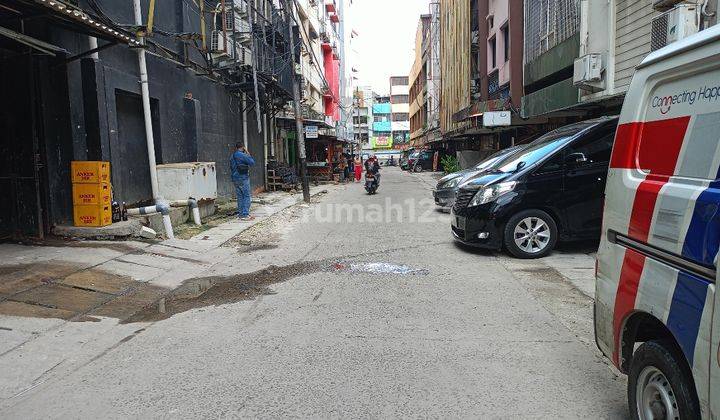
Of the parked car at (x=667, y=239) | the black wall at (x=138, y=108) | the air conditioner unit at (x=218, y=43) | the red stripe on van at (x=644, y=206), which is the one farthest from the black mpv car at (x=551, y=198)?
the air conditioner unit at (x=218, y=43)

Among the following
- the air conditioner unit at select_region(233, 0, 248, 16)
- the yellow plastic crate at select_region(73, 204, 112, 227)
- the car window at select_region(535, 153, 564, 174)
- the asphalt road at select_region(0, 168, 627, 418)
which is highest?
the air conditioner unit at select_region(233, 0, 248, 16)

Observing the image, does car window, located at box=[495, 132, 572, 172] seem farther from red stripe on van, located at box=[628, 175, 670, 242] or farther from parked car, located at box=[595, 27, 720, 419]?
red stripe on van, located at box=[628, 175, 670, 242]

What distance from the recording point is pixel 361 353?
446 cm

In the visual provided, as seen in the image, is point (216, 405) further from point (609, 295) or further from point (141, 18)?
point (141, 18)

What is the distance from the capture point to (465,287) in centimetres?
668

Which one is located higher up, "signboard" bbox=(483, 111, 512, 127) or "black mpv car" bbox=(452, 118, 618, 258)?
"signboard" bbox=(483, 111, 512, 127)

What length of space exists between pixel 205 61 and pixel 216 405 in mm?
14090

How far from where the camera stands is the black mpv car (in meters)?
8.16

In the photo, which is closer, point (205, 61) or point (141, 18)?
point (141, 18)

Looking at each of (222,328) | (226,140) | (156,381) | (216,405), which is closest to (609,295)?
(216,405)

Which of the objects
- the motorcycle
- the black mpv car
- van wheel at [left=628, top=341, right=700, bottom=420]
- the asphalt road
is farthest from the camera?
the motorcycle

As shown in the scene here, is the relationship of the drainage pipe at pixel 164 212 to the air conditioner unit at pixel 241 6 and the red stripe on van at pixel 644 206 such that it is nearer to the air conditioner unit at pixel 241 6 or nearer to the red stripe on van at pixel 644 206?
the red stripe on van at pixel 644 206

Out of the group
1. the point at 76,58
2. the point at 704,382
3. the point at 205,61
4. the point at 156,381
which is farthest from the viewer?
the point at 205,61

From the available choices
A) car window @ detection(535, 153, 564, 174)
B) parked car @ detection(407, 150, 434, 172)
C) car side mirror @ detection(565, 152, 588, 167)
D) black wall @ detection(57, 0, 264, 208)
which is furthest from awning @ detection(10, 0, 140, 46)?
parked car @ detection(407, 150, 434, 172)
